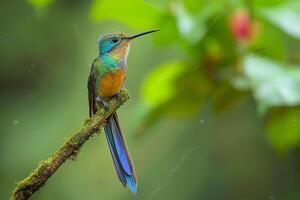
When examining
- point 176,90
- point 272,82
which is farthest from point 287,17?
point 176,90

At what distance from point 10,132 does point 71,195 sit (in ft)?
2.32

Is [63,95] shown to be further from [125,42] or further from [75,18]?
[125,42]

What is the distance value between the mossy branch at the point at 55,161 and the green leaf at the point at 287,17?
0.65m

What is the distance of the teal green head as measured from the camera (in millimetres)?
893

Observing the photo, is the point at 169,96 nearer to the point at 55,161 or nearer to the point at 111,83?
the point at 111,83

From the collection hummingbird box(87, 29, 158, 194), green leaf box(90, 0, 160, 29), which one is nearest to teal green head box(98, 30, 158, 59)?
hummingbird box(87, 29, 158, 194)

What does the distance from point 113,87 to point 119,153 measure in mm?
83

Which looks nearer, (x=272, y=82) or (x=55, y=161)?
(x=55, y=161)

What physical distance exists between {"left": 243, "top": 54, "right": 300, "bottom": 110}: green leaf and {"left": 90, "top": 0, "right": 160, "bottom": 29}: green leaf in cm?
21

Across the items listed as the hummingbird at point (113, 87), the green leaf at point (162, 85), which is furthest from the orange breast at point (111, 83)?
the green leaf at point (162, 85)

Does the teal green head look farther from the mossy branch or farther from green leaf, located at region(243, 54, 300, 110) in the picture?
green leaf, located at region(243, 54, 300, 110)

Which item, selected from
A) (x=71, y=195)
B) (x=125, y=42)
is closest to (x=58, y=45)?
(x=71, y=195)

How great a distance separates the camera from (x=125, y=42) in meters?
0.91

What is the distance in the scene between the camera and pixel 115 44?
92 centimetres
